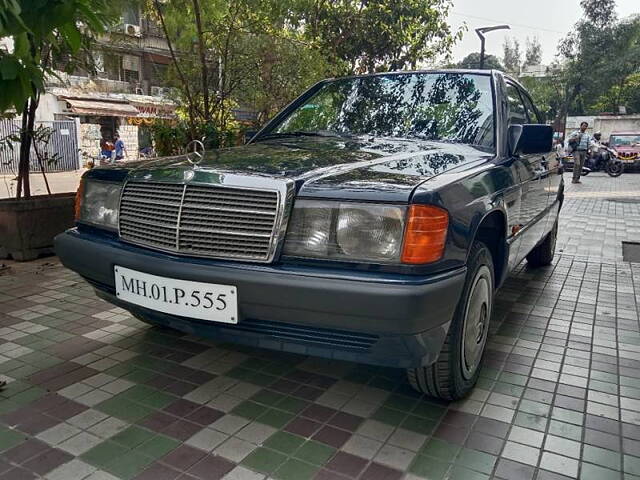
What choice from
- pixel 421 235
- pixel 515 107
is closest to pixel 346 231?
pixel 421 235

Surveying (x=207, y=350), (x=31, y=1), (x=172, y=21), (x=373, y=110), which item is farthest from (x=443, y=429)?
(x=172, y=21)

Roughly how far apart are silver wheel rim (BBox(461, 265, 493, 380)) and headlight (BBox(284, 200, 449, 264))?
1.79 feet

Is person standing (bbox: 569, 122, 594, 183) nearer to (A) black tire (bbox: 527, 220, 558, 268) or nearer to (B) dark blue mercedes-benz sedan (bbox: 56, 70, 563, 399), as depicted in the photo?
(A) black tire (bbox: 527, 220, 558, 268)

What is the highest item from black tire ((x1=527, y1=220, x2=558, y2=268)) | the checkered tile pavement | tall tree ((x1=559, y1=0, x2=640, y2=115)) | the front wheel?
tall tree ((x1=559, y1=0, x2=640, y2=115))

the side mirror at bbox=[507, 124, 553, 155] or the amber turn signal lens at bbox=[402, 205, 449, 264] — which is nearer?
the amber turn signal lens at bbox=[402, 205, 449, 264]

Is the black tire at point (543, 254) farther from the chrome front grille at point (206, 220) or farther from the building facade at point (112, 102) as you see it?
the building facade at point (112, 102)

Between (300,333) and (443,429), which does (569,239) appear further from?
(300,333)

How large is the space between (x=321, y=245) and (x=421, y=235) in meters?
0.38

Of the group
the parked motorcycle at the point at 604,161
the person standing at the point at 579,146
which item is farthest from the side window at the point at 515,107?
the parked motorcycle at the point at 604,161

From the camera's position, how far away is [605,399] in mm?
2639

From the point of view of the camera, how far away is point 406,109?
3.33 meters

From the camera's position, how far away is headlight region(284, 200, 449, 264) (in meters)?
1.96

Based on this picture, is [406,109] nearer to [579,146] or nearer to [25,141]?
[25,141]

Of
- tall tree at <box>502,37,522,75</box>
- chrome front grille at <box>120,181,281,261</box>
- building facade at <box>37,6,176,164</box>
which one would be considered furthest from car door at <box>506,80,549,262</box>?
tall tree at <box>502,37,522,75</box>
